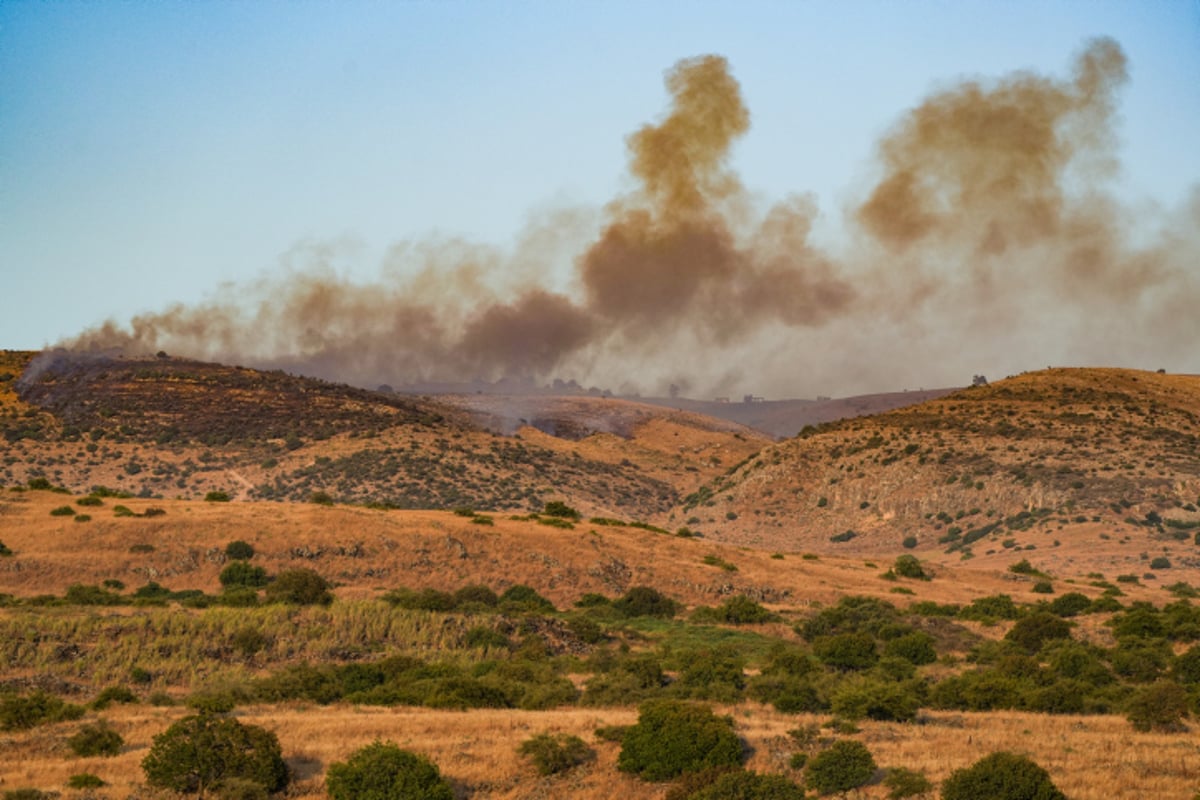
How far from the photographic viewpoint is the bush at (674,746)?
24.4m

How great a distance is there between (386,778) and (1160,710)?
1931 centimetres

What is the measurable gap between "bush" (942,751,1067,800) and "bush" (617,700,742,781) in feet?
16.1

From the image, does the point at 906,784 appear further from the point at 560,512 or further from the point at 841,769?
the point at 560,512

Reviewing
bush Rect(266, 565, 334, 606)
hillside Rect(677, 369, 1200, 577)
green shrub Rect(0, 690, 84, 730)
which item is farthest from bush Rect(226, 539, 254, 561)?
hillside Rect(677, 369, 1200, 577)

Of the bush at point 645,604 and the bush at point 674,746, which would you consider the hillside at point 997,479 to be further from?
the bush at point 674,746

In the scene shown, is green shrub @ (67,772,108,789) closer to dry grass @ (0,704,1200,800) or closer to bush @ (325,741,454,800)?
dry grass @ (0,704,1200,800)

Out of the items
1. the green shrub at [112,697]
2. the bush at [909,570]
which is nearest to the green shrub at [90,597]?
the green shrub at [112,697]

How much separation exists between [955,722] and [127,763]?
20054mm

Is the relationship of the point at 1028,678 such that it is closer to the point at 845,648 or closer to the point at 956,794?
the point at 845,648

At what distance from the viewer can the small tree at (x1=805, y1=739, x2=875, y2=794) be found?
75.8ft

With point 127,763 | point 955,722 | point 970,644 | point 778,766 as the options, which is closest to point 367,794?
point 127,763

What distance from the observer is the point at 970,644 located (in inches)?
→ 1807

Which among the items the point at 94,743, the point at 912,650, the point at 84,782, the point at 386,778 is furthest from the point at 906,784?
the point at 912,650

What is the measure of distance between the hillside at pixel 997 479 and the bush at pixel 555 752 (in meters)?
59.9
